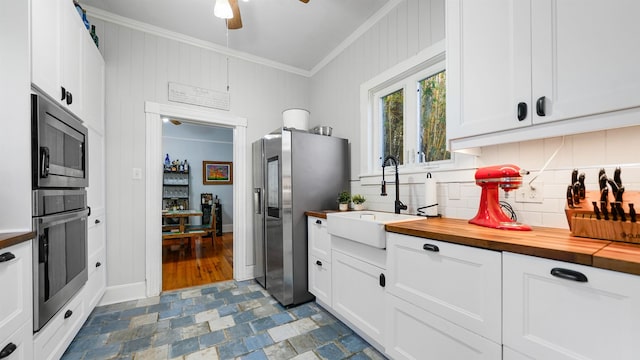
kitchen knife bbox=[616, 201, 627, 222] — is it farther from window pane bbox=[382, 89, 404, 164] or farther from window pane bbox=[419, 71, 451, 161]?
window pane bbox=[382, 89, 404, 164]

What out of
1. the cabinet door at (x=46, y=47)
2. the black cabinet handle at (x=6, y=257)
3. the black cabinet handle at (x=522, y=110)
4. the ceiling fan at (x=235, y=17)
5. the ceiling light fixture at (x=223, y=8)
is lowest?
the black cabinet handle at (x=6, y=257)

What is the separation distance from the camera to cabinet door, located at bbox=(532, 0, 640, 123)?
2.97ft

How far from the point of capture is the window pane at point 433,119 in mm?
2000

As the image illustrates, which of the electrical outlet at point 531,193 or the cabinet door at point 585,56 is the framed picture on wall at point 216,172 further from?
the cabinet door at point 585,56

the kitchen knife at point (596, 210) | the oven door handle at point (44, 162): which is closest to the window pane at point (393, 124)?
the kitchen knife at point (596, 210)

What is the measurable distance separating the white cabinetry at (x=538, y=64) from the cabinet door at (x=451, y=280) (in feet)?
2.10

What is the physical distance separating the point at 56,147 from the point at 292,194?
5.19 feet

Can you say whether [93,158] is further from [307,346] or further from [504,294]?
[504,294]

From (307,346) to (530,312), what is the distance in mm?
1376

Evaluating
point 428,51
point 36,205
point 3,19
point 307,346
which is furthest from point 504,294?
point 3,19

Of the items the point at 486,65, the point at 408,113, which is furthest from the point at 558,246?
the point at 408,113

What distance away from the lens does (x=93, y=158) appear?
2.12 meters

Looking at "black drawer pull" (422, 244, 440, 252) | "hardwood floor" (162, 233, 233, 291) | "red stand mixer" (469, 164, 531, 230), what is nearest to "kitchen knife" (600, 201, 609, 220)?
"red stand mixer" (469, 164, 531, 230)

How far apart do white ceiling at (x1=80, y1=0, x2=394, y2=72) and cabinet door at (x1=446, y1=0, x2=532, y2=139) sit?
3.89 feet
